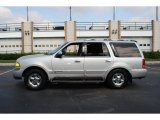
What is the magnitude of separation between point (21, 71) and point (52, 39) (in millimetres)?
33378

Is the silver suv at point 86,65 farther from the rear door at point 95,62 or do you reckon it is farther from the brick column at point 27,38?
the brick column at point 27,38

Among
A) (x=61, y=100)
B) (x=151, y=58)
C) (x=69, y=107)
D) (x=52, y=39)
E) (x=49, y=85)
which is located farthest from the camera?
(x=52, y=39)

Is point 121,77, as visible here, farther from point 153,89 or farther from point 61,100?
point 61,100

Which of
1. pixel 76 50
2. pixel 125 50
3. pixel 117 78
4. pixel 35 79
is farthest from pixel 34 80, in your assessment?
pixel 125 50

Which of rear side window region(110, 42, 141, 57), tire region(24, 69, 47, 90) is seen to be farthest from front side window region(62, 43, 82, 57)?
rear side window region(110, 42, 141, 57)

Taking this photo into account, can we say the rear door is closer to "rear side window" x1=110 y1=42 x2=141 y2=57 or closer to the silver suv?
the silver suv

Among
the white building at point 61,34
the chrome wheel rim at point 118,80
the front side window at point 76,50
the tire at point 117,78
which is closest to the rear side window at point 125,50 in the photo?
the tire at point 117,78

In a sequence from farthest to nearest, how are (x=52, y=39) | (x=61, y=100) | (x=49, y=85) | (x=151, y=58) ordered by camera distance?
1. (x=52, y=39)
2. (x=151, y=58)
3. (x=49, y=85)
4. (x=61, y=100)

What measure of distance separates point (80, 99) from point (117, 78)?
7.80ft

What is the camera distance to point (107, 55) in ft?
33.6

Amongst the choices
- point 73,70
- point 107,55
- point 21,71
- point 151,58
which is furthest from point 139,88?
point 151,58

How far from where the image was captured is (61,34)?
Answer: 140 feet

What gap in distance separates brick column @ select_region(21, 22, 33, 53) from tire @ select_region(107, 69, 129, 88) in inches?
1344

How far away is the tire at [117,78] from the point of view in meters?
10.2
